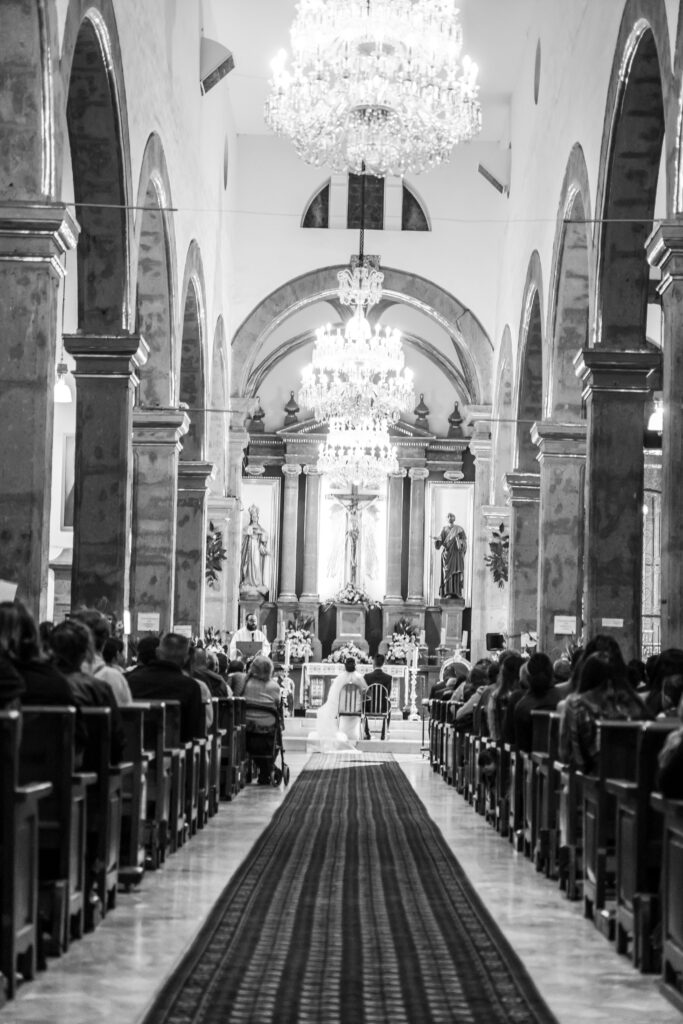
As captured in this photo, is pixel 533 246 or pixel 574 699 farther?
pixel 533 246

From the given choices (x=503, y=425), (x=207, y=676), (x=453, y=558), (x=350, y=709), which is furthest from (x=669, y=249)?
(x=453, y=558)

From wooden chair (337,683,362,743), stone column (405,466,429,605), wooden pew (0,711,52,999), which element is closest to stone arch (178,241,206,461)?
wooden chair (337,683,362,743)

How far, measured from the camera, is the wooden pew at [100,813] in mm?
6305

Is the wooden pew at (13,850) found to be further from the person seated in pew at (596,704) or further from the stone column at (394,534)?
the stone column at (394,534)

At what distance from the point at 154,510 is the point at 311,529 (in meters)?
14.4

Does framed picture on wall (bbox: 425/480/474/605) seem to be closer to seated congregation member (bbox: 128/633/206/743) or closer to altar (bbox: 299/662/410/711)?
altar (bbox: 299/662/410/711)

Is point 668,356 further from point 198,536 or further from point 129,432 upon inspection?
point 198,536

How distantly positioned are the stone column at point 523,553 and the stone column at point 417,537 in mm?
9931

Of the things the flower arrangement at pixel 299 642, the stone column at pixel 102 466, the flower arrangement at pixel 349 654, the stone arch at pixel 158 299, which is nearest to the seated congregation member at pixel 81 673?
the stone column at pixel 102 466

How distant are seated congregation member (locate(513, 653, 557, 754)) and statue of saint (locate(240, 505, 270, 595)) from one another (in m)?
21.9

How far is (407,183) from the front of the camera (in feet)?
89.3

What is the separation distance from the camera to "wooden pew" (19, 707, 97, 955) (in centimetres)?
557

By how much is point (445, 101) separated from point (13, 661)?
9.19 metres

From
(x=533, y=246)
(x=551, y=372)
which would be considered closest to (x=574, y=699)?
(x=551, y=372)
